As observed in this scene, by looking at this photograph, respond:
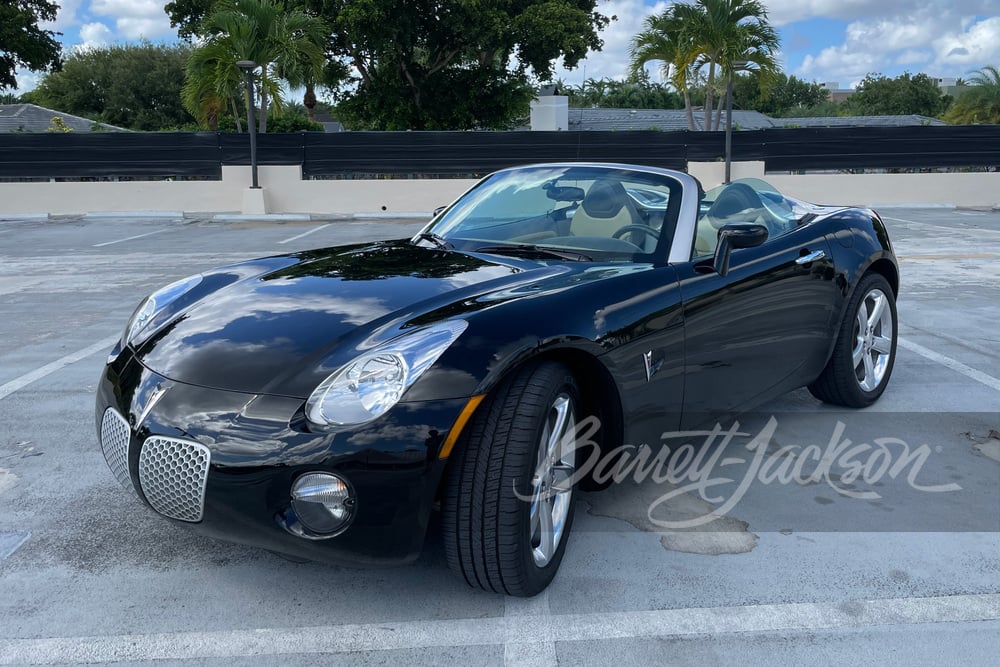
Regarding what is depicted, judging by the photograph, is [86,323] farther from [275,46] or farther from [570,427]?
[275,46]

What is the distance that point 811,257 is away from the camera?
417 cm

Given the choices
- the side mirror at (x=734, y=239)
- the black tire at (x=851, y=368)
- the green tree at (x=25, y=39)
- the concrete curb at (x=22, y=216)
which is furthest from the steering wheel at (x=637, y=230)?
the green tree at (x=25, y=39)

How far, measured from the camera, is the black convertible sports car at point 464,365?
244cm

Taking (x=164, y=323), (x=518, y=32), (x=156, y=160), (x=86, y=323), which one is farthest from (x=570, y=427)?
(x=518, y=32)

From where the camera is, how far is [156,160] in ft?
64.8

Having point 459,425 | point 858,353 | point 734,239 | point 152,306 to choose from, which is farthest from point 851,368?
point 152,306

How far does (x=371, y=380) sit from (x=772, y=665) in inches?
53.2

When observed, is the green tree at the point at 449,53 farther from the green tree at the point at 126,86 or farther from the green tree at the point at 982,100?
the green tree at the point at 126,86

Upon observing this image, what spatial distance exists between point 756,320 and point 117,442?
2486 millimetres

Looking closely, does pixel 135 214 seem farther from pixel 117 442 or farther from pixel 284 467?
pixel 284 467

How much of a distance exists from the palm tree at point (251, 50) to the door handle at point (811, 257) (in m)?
18.1

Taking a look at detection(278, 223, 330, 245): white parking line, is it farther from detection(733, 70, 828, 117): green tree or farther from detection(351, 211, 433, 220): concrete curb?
detection(733, 70, 828, 117): green tree

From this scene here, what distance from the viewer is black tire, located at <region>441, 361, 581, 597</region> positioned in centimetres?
250

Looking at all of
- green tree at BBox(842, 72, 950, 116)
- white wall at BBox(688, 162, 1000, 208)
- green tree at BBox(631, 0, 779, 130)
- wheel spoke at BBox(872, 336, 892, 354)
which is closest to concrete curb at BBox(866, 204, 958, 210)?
white wall at BBox(688, 162, 1000, 208)
